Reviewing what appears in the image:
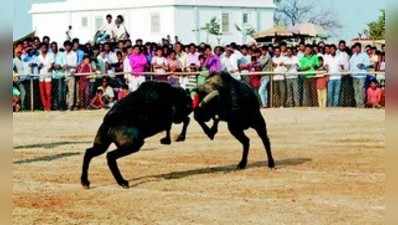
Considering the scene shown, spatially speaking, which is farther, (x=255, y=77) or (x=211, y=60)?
(x=255, y=77)

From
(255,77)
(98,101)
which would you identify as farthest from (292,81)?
(98,101)

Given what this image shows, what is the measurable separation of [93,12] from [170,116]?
158ft

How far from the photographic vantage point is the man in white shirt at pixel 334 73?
858 inches

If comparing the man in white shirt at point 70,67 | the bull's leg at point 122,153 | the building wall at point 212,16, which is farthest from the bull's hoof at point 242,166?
the building wall at point 212,16

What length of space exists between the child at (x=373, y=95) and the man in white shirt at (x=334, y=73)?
0.73 m

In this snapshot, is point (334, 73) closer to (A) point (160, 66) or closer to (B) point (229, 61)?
(B) point (229, 61)

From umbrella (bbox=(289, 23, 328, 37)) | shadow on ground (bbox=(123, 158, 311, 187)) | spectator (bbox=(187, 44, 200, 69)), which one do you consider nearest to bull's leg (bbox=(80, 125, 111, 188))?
shadow on ground (bbox=(123, 158, 311, 187))

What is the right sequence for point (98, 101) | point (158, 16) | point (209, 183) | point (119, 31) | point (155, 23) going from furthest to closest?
point (158, 16), point (155, 23), point (119, 31), point (98, 101), point (209, 183)

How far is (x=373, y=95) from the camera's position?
21.9 meters

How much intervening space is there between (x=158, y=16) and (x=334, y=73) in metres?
35.0

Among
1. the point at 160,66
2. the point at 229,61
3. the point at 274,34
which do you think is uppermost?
the point at 274,34

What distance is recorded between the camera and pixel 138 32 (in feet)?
185

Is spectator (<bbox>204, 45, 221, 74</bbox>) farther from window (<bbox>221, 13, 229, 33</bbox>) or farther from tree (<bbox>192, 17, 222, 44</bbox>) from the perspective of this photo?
window (<bbox>221, 13, 229, 33</bbox>)

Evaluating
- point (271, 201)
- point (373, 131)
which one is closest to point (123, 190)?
point (271, 201)
